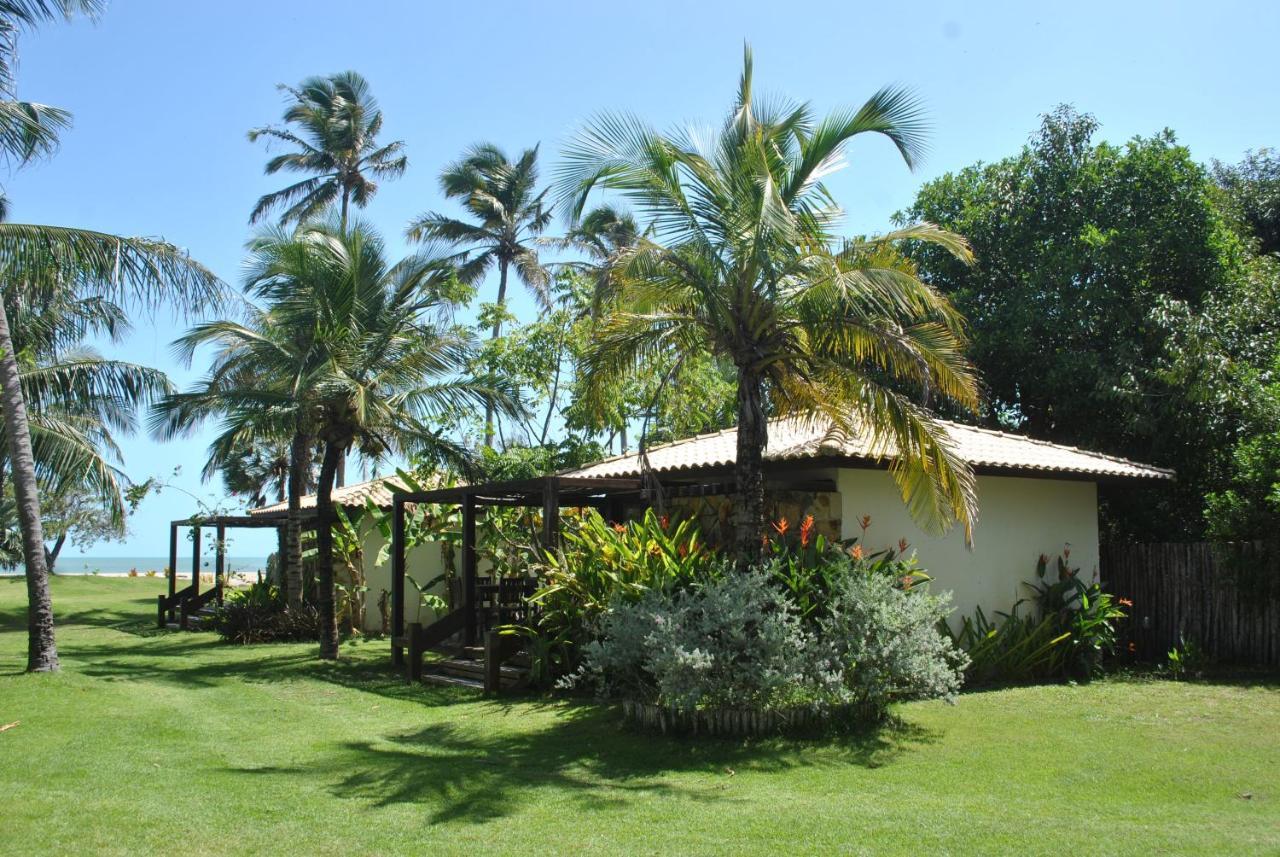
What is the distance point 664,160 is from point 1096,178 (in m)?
14.3

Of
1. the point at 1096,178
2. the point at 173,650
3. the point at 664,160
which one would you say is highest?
the point at 1096,178

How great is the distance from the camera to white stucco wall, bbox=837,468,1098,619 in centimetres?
1316

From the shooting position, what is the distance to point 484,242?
34.7m

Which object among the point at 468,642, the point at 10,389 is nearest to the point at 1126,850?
the point at 468,642

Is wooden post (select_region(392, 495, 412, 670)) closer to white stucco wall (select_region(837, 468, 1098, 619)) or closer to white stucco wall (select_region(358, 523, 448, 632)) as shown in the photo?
white stucco wall (select_region(358, 523, 448, 632))

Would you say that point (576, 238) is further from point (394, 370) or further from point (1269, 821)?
point (1269, 821)

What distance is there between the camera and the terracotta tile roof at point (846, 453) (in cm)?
1273

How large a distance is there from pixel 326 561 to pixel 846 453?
32.8ft

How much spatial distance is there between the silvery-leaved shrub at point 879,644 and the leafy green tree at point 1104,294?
30.2 feet

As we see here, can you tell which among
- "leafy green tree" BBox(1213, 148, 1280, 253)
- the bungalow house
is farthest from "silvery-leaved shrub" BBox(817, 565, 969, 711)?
"leafy green tree" BBox(1213, 148, 1280, 253)

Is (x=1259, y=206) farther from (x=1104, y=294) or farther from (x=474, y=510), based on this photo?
(x=474, y=510)

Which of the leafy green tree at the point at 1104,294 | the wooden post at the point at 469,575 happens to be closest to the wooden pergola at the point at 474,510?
the wooden post at the point at 469,575

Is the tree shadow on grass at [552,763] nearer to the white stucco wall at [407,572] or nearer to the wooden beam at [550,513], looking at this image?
the wooden beam at [550,513]

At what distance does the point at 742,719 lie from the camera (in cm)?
959
